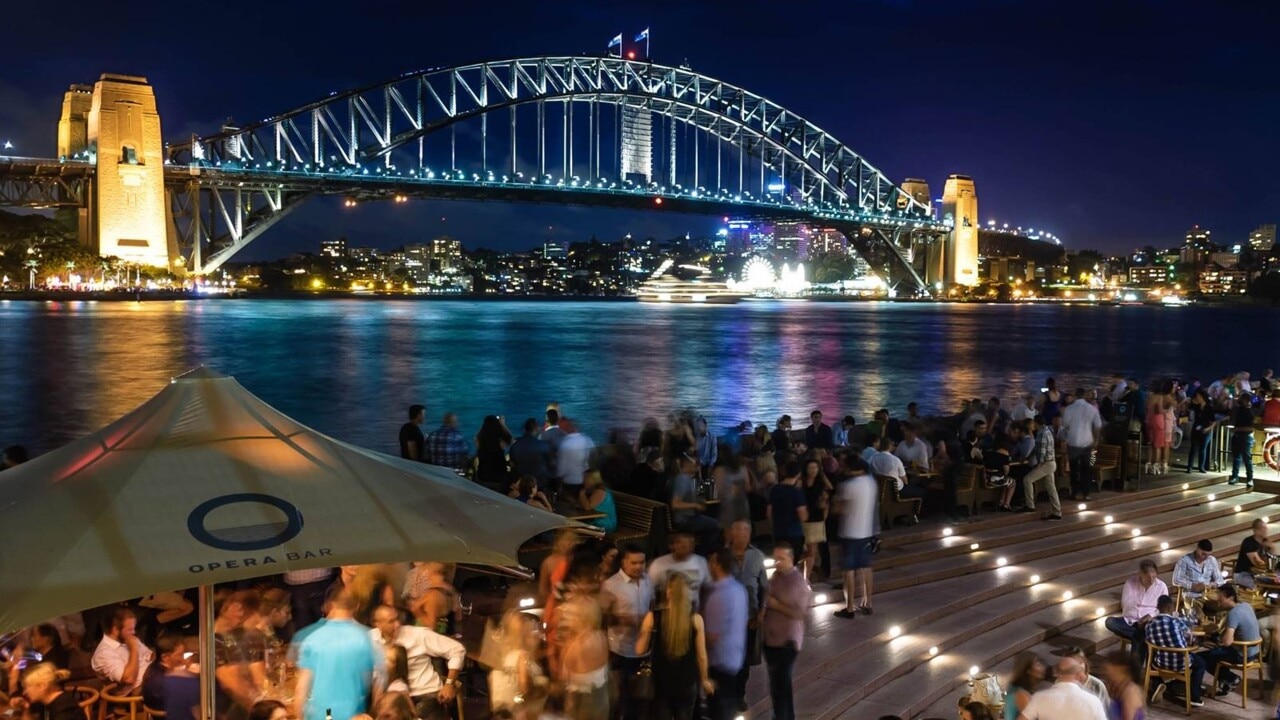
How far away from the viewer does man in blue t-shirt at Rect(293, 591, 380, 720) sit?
167 inches

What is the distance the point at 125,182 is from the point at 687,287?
78.9m

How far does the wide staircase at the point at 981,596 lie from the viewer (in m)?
6.37

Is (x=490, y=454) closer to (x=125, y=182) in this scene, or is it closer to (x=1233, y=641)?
(x=1233, y=641)

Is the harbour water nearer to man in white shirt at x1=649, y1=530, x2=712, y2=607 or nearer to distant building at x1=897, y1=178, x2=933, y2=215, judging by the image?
man in white shirt at x1=649, y1=530, x2=712, y2=607

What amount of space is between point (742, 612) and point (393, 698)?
1820mm

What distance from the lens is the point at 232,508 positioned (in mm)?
3625

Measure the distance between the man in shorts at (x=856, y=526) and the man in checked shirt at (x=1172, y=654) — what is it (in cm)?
173

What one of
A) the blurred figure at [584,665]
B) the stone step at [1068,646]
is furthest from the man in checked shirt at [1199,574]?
the blurred figure at [584,665]

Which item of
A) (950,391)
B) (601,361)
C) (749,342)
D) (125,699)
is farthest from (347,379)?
(125,699)

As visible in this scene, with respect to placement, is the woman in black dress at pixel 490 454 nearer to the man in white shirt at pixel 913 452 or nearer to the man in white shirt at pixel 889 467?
the man in white shirt at pixel 889 467

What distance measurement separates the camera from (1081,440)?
424 inches

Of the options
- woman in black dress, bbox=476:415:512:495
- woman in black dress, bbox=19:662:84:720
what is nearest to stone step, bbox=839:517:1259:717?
woman in black dress, bbox=476:415:512:495

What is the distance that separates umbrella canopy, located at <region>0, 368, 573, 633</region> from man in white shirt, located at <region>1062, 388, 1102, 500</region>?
26.1ft

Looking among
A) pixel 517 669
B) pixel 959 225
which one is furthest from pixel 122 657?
pixel 959 225
